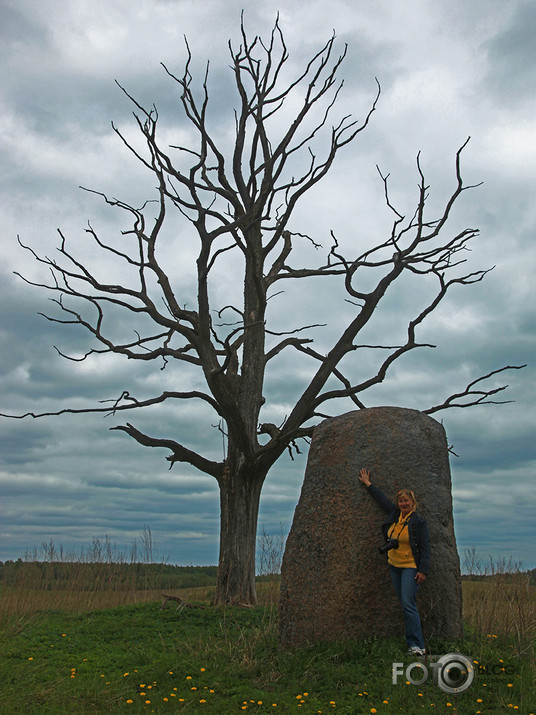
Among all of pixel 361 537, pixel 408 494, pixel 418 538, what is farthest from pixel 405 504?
pixel 361 537

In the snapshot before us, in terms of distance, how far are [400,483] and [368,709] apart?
252cm

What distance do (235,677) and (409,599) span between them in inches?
77.7

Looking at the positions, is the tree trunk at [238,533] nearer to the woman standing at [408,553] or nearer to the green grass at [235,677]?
the green grass at [235,677]

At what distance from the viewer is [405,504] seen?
Result: 288 inches

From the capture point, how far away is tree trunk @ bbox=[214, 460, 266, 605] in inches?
461

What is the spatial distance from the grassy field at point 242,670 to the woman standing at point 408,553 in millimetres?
325

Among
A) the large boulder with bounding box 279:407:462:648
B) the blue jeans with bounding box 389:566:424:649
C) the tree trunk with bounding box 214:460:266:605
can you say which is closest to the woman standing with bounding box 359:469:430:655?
the blue jeans with bounding box 389:566:424:649

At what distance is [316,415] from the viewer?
1277 centimetres

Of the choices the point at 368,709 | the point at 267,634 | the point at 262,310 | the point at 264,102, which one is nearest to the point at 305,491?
the point at 267,634

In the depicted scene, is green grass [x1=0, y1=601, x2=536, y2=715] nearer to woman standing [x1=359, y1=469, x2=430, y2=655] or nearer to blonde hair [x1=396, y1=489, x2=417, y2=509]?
woman standing [x1=359, y1=469, x2=430, y2=655]

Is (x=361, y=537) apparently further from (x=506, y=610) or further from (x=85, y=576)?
(x=85, y=576)

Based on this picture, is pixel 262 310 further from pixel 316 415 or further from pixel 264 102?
pixel 264 102

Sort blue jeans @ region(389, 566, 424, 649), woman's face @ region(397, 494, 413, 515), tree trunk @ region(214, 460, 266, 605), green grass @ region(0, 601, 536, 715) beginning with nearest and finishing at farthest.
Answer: green grass @ region(0, 601, 536, 715) → blue jeans @ region(389, 566, 424, 649) → woman's face @ region(397, 494, 413, 515) → tree trunk @ region(214, 460, 266, 605)

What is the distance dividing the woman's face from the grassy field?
138 centimetres
